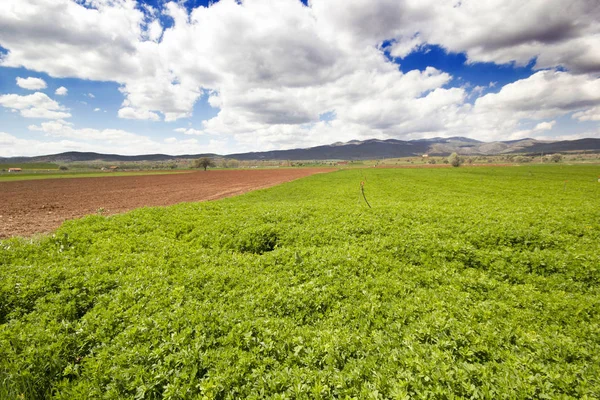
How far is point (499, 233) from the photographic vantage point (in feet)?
46.8

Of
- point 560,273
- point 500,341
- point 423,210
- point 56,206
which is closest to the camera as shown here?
point 500,341

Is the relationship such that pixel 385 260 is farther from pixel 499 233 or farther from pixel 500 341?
pixel 499 233

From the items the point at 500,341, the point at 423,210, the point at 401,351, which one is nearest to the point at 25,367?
the point at 401,351

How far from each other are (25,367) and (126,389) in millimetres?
2933

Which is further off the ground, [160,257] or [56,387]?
[160,257]

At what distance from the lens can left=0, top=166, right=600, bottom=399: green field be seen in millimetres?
5801

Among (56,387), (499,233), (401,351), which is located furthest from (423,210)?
(56,387)

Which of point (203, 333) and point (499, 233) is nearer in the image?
point (203, 333)

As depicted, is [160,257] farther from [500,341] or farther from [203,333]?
[500,341]

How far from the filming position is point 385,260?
12.0 metres

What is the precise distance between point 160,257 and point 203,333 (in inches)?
251

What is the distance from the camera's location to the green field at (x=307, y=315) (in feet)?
19.0

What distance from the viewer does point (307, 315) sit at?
8.52 m

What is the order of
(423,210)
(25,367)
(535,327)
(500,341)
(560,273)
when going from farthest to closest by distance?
(423,210)
(560,273)
(535,327)
(500,341)
(25,367)
